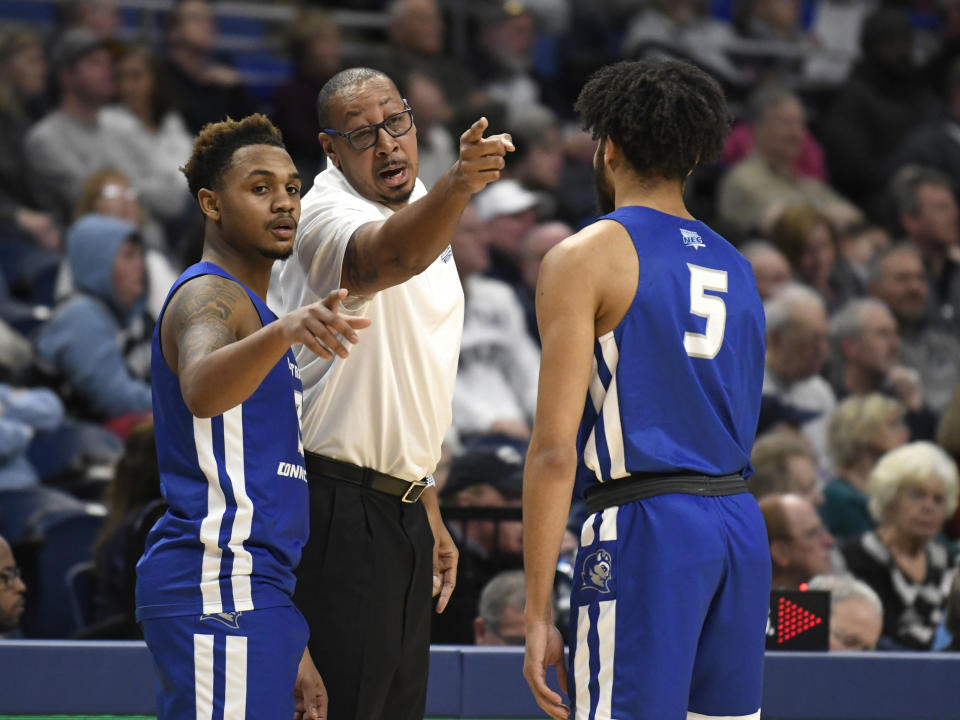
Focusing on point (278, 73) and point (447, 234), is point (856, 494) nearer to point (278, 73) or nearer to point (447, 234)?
point (447, 234)

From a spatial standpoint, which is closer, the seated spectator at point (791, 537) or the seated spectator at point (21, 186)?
the seated spectator at point (791, 537)

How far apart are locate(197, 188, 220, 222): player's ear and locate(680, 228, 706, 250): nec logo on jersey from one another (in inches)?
38.5

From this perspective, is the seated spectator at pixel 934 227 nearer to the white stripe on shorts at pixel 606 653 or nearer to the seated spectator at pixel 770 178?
the seated spectator at pixel 770 178

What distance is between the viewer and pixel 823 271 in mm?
8656

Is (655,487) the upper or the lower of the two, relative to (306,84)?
lower

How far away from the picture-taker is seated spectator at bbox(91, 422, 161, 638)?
16.0 ft

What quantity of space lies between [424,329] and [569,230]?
5.28 meters

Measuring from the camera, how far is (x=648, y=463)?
277 cm

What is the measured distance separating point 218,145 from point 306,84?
611cm

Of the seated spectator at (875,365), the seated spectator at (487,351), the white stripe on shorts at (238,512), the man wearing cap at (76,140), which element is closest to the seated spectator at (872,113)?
the seated spectator at (875,365)

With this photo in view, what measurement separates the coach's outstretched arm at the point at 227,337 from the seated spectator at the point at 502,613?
6.32 ft

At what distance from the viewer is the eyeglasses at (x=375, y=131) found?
3303 millimetres

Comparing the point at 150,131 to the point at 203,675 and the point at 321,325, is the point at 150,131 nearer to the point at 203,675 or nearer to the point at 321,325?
the point at 203,675

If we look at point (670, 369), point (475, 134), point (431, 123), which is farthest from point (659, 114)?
point (431, 123)
